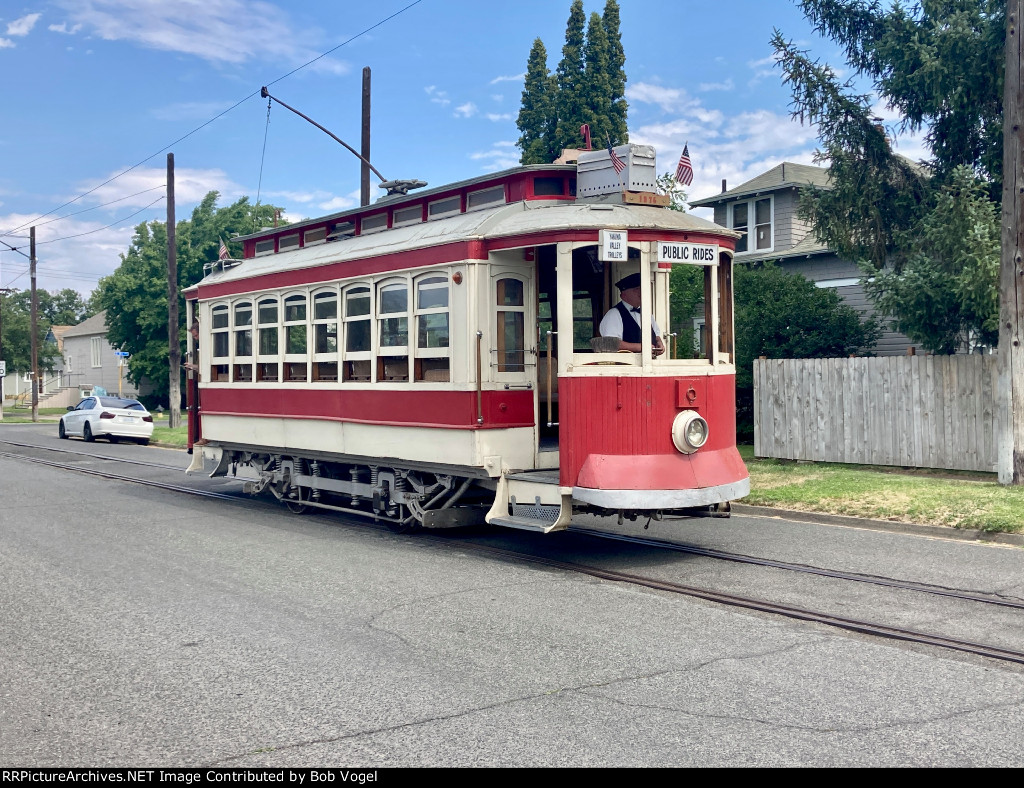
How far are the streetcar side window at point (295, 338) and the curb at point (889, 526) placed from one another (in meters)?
5.52

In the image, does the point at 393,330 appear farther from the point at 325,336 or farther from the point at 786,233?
the point at 786,233

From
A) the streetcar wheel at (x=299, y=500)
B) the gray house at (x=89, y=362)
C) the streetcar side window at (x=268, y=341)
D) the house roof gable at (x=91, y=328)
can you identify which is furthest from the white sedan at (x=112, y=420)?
the house roof gable at (x=91, y=328)

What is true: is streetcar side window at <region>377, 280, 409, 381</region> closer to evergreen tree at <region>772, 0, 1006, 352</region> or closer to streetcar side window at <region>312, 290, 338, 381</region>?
streetcar side window at <region>312, 290, 338, 381</region>

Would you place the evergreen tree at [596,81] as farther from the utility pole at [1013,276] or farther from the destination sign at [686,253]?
the destination sign at [686,253]

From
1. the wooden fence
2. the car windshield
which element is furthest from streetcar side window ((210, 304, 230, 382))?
the car windshield

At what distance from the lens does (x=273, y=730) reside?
15.2 feet

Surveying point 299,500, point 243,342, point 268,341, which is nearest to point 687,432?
point 299,500

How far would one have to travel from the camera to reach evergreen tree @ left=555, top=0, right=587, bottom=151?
127 ft

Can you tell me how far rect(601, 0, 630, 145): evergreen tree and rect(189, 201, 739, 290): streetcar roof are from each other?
29.6 meters

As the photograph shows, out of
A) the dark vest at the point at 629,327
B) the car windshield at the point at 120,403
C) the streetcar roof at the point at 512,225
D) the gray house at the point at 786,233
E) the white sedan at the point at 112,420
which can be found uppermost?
the gray house at the point at 786,233

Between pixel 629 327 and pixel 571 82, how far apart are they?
107ft

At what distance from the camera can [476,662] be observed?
577cm

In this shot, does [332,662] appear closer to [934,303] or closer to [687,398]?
[687,398]

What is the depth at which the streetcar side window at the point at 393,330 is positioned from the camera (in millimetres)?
10195
